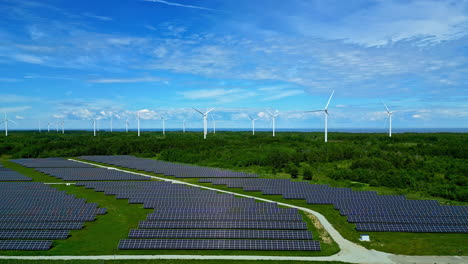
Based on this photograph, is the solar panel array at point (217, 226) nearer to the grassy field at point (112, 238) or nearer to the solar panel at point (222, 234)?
the solar panel at point (222, 234)

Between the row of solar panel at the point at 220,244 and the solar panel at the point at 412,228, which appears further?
the solar panel at the point at 412,228

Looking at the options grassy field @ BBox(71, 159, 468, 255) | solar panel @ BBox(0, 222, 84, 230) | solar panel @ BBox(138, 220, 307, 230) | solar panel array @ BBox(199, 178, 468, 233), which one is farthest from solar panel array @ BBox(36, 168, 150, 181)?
grassy field @ BBox(71, 159, 468, 255)

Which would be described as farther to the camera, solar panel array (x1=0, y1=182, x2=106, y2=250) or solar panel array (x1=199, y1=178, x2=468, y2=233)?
solar panel array (x1=199, y1=178, x2=468, y2=233)

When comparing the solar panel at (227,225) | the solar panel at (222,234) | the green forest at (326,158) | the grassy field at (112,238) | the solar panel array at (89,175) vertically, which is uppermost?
the green forest at (326,158)

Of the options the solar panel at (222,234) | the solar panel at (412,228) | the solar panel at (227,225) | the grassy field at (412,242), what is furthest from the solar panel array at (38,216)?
the solar panel at (412,228)

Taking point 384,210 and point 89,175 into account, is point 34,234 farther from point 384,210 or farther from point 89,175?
point 89,175

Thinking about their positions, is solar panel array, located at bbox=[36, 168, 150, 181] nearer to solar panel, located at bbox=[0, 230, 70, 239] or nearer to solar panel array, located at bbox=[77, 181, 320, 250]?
solar panel array, located at bbox=[77, 181, 320, 250]

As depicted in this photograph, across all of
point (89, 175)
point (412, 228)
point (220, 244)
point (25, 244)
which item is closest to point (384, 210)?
point (412, 228)
